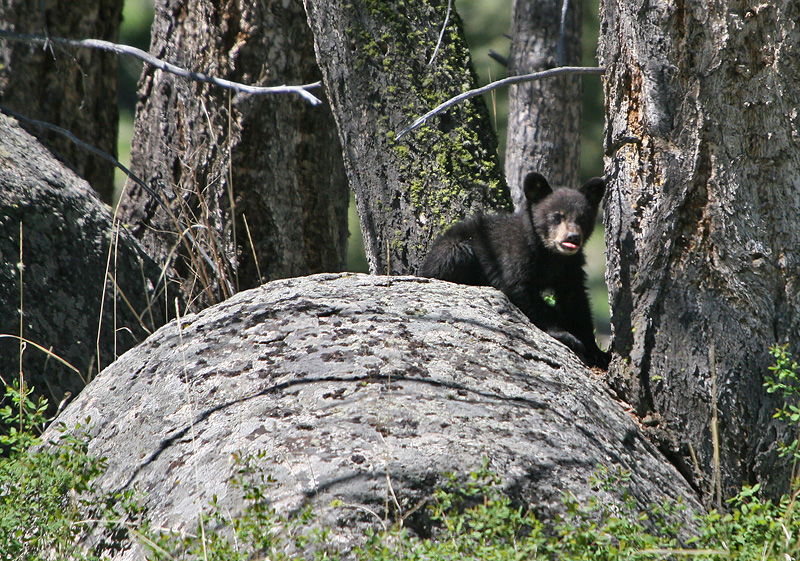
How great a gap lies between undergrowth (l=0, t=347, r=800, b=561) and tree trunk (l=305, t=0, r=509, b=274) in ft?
6.71

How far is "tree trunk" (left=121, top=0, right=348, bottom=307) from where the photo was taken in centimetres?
486

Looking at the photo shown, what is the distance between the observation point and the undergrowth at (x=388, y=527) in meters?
1.96

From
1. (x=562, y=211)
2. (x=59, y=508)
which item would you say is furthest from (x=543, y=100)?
(x=59, y=508)

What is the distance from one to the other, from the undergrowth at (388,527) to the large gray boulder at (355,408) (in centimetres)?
6

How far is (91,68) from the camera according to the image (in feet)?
17.5

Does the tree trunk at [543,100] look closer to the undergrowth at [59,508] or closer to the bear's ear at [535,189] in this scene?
the bear's ear at [535,189]

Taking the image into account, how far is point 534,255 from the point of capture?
446 cm

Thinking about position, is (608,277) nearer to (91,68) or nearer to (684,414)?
(684,414)

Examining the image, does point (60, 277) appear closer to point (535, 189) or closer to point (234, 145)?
point (234, 145)

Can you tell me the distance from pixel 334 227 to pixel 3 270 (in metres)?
2.27

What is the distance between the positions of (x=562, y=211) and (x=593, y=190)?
31 centimetres

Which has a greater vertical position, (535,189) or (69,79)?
(69,79)

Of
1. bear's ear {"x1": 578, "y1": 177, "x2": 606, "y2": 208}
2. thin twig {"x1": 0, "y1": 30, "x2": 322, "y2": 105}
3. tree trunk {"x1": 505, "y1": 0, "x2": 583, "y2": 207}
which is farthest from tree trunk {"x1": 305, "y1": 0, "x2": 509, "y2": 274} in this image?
tree trunk {"x1": 505, "y1": 0, "x2": 583, "y2": 207}

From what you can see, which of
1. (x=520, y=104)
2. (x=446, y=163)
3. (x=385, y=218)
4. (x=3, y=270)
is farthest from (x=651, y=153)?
Answer: (x=520, y=104)
